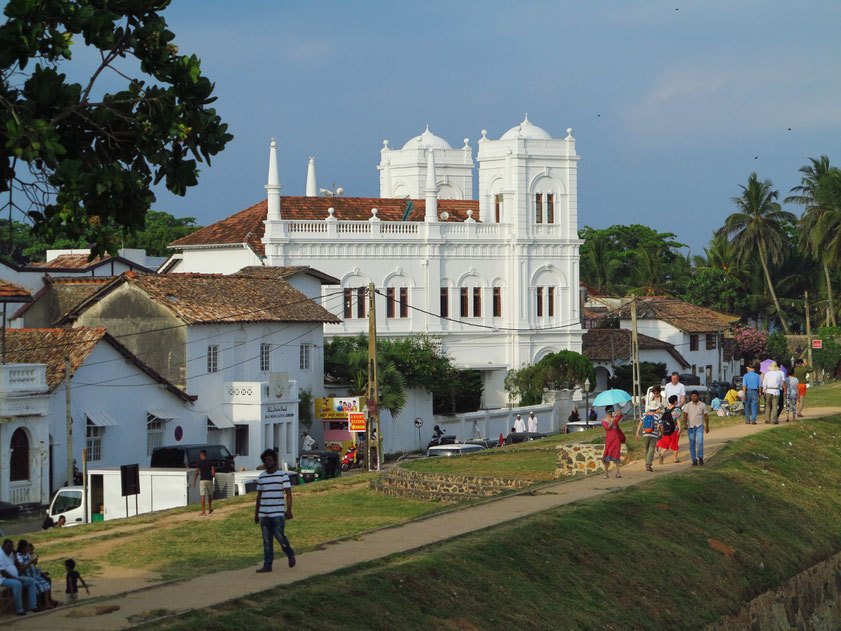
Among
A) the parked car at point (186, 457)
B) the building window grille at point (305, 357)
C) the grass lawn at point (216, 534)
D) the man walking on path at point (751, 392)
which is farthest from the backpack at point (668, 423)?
the building window grille at point (305, 357)

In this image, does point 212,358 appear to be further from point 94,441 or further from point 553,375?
point 553,375

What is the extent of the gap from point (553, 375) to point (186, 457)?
31092mm

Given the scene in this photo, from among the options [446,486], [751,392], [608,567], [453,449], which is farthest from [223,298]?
[608,567]

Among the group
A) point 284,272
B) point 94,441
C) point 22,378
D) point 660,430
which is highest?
point 284,272

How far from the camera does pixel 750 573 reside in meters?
24.4

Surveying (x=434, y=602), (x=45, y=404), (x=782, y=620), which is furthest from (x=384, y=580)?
(x=45, y=404)

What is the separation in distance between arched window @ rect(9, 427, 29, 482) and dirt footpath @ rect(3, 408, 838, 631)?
10322 mm

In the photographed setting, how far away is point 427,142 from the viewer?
7906cm

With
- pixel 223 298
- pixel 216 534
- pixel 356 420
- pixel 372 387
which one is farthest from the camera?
pixel 223 298

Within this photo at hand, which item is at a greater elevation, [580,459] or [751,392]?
[751,392]

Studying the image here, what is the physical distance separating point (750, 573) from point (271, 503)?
10735mm

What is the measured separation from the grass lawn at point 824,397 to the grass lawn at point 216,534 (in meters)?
19.9

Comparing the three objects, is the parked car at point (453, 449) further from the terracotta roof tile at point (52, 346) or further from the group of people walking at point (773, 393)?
the terracotta roof tile at point (52, 346)

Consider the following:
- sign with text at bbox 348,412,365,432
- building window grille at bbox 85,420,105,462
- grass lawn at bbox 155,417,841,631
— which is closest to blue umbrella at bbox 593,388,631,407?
grass lawn at bbox 155,417,841,631
